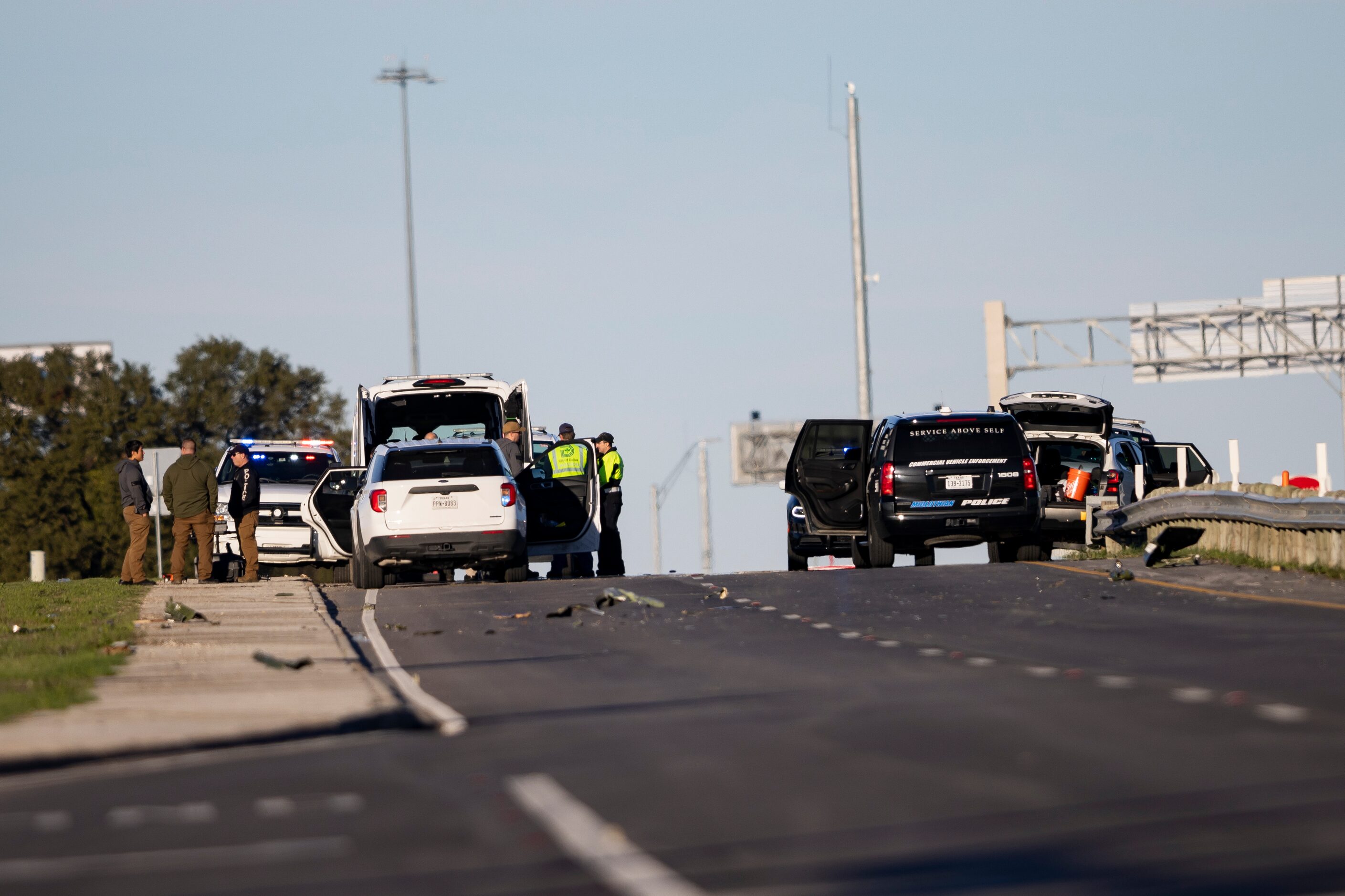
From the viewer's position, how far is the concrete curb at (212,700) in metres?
8.70

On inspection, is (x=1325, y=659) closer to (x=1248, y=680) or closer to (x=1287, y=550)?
(x=1248, y=680)

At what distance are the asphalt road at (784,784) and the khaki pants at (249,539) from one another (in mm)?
11594

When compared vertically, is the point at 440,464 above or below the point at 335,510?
above

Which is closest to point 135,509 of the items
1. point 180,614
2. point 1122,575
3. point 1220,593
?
point 180,614

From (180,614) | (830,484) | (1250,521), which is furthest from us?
(830,484)

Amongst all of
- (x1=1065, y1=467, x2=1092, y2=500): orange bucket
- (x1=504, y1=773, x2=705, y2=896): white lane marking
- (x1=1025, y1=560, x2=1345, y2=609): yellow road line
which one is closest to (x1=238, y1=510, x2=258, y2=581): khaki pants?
(x1=1025, y1=560, x2=1345, y2=609): yellow road line

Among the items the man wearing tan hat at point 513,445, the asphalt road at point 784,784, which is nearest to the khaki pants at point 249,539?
the man wearing tan hat at point 513,445

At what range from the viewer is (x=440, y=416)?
83.2 ft

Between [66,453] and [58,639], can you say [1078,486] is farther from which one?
[66,453]

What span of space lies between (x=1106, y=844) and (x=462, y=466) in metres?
15.6

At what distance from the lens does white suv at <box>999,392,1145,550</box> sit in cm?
2467

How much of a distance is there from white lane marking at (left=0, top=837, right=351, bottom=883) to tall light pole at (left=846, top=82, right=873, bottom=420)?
118 ft

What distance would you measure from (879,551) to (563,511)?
3.76m

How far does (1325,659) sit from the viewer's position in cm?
1073
